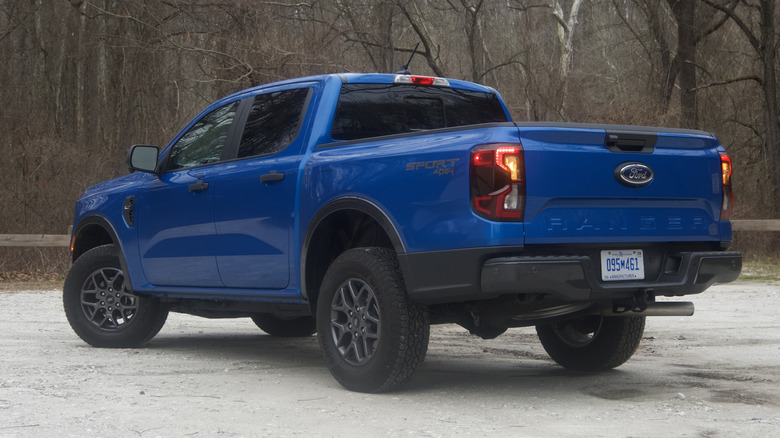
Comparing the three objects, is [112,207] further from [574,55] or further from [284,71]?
[574,55]

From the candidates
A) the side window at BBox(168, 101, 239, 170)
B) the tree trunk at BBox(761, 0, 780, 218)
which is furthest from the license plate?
the tree trunk at BBox(761, 0, 780, 218)

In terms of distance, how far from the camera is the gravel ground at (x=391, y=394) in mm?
4992

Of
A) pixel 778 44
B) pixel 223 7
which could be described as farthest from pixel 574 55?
pixel 223 7

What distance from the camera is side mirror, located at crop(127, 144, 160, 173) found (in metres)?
7.81

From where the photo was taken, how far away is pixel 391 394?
5.97m

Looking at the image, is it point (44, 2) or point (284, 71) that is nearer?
point (284, 71)

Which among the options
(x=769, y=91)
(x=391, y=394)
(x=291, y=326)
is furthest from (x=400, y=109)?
(x=769, y=91)

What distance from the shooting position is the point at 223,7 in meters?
20.4

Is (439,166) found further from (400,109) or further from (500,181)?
(400,109)

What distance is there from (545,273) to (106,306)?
4.50 m

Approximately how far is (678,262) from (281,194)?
8.25 ft

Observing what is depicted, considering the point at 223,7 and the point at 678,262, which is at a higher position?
the point at 223,7

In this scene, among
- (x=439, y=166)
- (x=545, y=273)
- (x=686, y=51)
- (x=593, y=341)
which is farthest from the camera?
(x=686, y=51)

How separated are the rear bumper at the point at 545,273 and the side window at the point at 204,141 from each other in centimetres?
240
